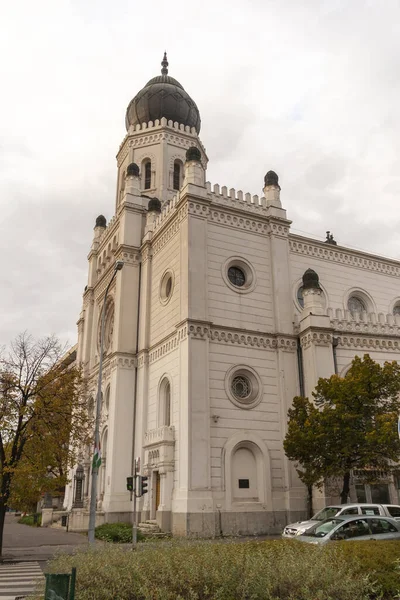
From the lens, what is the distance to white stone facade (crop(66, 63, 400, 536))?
25.5 m

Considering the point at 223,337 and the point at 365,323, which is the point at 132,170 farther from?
the point at 365,323

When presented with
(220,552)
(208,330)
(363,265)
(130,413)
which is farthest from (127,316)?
(220,552)

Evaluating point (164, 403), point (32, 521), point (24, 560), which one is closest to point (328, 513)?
point (24, 560)

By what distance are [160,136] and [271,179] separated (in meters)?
11.7

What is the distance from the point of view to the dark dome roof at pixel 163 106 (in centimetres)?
4184

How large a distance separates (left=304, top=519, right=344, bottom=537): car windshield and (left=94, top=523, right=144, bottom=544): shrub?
35.2 ft

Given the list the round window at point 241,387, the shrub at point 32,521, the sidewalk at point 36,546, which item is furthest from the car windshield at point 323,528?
the shrub at point 32,521

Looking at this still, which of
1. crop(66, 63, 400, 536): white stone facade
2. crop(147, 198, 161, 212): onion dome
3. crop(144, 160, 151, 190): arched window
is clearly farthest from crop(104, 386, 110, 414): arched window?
crop(144, 160, 151, 190): arched window

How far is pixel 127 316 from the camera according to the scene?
3378cm

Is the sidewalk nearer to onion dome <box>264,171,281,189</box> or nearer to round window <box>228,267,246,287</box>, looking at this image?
round window <box>228,267,246,287</box>

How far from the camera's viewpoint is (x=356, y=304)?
36.0 metres

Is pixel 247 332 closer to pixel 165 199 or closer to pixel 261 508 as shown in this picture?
pixel 261 508

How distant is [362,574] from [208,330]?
1894 cm

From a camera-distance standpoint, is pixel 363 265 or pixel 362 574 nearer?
pixel 362 574
